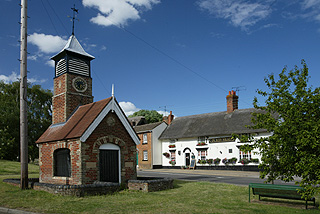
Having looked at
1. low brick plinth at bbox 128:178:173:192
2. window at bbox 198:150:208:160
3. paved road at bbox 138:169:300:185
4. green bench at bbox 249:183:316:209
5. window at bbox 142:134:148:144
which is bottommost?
paved road at bbox 138:169:300:185

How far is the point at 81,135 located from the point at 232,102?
84.4ft

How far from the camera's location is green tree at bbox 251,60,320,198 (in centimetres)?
765

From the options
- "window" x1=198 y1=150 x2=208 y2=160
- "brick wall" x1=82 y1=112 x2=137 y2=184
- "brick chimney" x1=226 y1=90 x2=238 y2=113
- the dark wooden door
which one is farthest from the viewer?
"brick chimney" x1=226 y1=90 x2=238 y2=113

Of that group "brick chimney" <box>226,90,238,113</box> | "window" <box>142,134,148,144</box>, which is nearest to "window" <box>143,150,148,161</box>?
"window" <box>142,134,148,144</box>

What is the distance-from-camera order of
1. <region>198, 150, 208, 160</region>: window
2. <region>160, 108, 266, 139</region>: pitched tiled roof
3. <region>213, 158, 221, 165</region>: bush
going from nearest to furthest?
<region>160, 108, 266, 139</region>: pitched tiled roof → <region>213, 158, 221, 165</region>: bush → <region>198, 150, 208, 160</region>: window

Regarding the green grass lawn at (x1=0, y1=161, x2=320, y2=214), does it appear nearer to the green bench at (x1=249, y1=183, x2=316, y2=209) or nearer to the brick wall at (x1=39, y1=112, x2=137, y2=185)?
the green bench at (x1=249, y1=183, x2=316, y2=209)

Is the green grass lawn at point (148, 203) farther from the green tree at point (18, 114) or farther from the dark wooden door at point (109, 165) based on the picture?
the green tree at point (18, 114)

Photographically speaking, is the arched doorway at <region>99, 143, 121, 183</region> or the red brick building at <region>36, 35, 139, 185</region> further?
the arched doorway at <region>99, 143, 121, 183</region>

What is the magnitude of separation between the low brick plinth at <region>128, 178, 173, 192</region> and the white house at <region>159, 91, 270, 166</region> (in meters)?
16.9

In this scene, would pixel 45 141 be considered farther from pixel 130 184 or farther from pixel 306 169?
pixel 306 169

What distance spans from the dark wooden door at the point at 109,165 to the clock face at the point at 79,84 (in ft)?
17.2

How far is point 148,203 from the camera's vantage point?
10.8 m

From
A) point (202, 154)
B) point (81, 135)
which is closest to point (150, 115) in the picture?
point (202, 154)

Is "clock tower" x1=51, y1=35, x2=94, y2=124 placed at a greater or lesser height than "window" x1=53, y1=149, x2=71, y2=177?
greater
